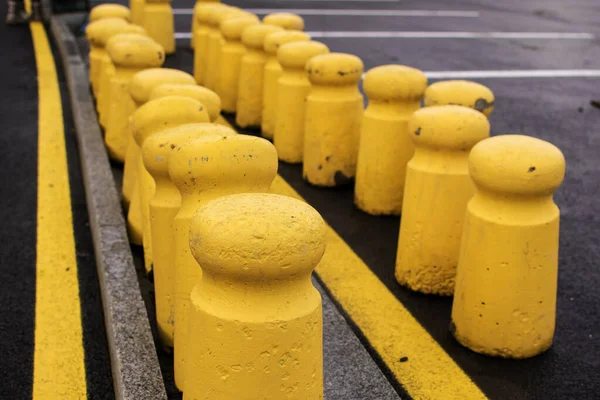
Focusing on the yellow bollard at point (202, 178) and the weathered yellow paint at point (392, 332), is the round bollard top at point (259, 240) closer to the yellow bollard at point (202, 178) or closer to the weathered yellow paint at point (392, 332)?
the yellow bollard at point (202, 178)

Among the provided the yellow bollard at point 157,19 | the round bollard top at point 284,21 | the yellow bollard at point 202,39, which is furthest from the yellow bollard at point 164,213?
the yellow bollard at point 157,19

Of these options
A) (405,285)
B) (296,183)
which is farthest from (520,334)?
(296,183)

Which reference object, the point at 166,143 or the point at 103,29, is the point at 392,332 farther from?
the point at 103,29

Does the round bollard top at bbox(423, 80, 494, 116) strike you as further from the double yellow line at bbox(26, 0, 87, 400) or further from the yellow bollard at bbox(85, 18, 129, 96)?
the yellow bollard at bbox(85, 18, 129, 96)

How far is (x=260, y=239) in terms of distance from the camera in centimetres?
212

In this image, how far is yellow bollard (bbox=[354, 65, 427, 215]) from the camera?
14.7ft

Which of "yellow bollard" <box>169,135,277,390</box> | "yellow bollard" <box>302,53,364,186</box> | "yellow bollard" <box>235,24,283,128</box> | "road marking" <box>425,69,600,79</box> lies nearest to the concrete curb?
"yellow bollard" <box>169,135,277,390</box>

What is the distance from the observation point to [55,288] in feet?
13.8

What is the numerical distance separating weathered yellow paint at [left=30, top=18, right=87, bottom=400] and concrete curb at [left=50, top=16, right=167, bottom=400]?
17 centimetres

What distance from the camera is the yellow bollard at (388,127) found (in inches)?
176

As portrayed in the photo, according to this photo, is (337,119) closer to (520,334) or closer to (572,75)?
(520,334)

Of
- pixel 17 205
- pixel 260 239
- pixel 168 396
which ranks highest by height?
pixel 260 239

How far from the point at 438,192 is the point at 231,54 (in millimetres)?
3562

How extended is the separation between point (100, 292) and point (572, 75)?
24.1ft
